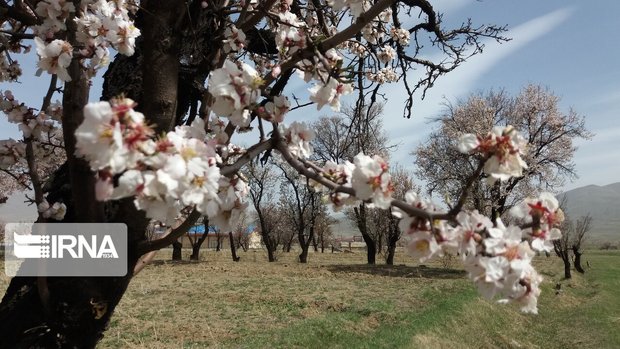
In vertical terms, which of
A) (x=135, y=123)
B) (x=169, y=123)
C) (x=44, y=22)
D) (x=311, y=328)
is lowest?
(x=311, y=328)

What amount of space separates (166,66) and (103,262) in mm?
1066

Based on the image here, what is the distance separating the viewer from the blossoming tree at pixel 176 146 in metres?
1.33

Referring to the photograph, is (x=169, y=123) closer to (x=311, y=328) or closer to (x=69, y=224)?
(x=69, y=224)

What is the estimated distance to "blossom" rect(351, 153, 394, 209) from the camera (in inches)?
62.8

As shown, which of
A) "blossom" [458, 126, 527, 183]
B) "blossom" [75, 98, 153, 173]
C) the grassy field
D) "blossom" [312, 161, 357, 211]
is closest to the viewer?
"blossom" [75, 98, 153, 173]

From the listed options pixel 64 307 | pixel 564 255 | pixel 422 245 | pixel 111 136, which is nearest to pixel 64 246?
pixel 64 307

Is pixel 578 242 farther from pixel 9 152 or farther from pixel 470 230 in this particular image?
pixel 9 152

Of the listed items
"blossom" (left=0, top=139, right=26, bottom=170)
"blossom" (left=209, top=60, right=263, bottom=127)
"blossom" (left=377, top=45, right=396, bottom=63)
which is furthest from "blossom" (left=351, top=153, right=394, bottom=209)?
"blossom" (left=377, top=45, right=396, bottom=63)

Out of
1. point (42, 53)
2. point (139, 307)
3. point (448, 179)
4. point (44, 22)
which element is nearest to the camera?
point (42, 53)

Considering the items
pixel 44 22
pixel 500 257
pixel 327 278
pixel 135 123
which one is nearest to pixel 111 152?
pixel 135 123

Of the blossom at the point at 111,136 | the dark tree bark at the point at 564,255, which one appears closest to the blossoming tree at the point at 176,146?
the blossom at the point at 111,136

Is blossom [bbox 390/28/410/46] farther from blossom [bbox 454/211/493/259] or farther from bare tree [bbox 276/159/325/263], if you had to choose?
bare tree [bbox 276/159/325/263]

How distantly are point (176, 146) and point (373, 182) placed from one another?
655 millimetres

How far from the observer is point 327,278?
1800cm
